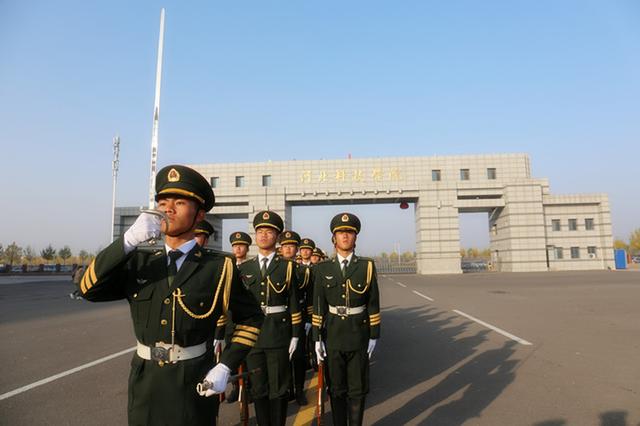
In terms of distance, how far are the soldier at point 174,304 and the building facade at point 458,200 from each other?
3357 centimetres

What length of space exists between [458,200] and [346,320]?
34.7 meters

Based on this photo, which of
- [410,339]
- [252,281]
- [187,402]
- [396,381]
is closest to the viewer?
[187,402]

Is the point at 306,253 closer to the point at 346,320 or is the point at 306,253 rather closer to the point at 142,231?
the point at 346,320

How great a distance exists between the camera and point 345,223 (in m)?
4.05

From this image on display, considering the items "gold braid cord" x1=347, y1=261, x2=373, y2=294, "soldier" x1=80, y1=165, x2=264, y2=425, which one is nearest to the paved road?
"gold braid cord" x1=347, y1=261, x2=373, y2=294

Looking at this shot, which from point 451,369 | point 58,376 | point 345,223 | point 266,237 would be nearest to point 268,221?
point 266,237

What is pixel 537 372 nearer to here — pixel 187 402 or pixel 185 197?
pixel 187 402

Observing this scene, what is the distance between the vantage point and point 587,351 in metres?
6.50

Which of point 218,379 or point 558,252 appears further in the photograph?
point 558,252

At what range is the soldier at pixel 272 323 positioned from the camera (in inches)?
140

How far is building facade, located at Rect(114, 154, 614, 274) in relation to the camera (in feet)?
113

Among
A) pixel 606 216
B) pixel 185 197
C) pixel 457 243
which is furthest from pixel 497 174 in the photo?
pixel 185 197

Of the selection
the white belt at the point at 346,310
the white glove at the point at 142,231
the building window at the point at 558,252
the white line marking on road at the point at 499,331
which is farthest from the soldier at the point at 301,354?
the building window at the point at 558,252

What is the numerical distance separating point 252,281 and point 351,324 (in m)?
1.20
